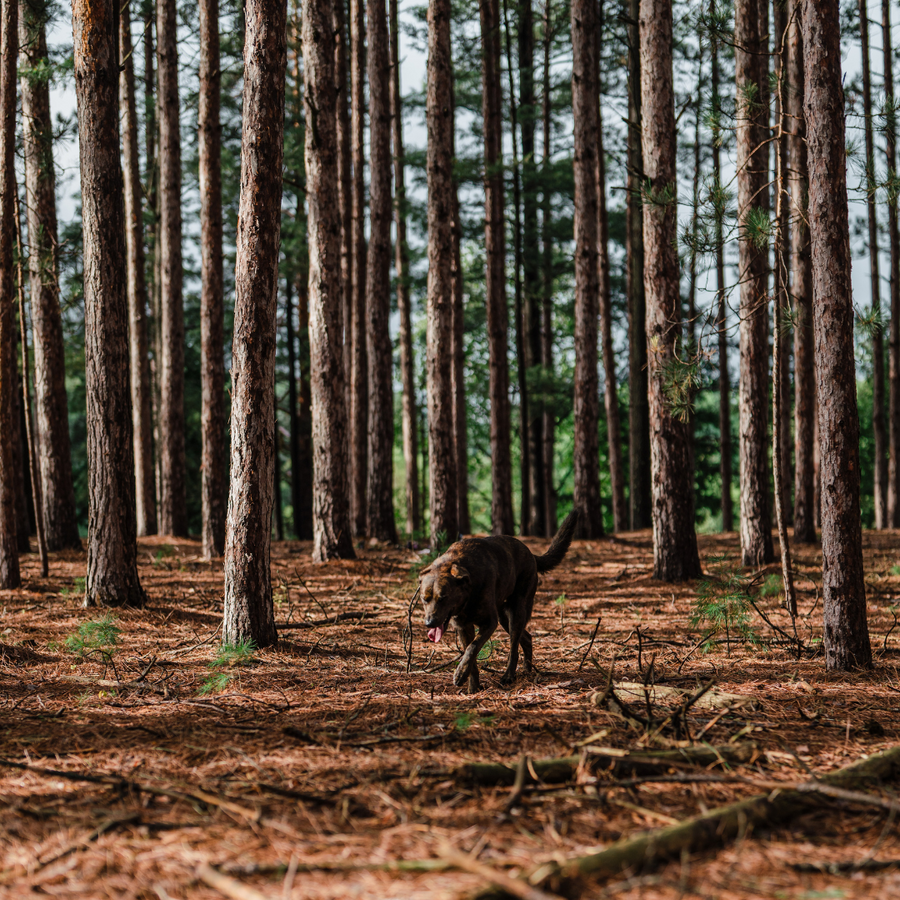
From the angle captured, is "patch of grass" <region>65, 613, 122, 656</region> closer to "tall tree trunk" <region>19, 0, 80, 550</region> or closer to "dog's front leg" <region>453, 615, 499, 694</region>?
"dog's front leg" <region>453, 615, 499, 694</region>

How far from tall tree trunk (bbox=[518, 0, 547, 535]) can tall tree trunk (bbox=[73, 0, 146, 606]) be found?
14.9m

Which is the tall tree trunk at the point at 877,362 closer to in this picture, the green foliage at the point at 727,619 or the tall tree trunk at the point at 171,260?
the green foliage at the point at 727,619

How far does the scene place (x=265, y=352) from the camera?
23.5 ft

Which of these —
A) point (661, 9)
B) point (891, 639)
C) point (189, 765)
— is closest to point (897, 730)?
point (891, 639)

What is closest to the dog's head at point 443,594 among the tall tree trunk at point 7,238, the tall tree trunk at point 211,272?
the tall tree trunk at point 7,238

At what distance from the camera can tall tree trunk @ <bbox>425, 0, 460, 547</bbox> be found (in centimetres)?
1364

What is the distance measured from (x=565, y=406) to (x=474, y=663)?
2071 cm

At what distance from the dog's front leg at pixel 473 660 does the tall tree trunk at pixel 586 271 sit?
10.4m

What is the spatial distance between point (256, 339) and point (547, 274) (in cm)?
1830

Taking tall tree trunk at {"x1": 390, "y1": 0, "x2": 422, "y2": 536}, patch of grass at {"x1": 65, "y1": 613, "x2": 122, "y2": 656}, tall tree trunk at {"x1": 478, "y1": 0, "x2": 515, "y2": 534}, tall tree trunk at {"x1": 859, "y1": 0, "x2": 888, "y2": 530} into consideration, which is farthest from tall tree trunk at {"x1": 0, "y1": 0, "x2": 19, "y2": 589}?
tall tree trunk at {"x1": 859, "y1": 0, "x2": 888, "y2": 530}

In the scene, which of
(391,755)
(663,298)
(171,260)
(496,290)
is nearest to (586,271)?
(496,290)

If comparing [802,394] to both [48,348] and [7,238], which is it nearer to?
[7,238]

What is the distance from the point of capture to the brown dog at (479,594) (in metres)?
5.38

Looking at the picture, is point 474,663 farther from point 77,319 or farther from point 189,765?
point 77,319
